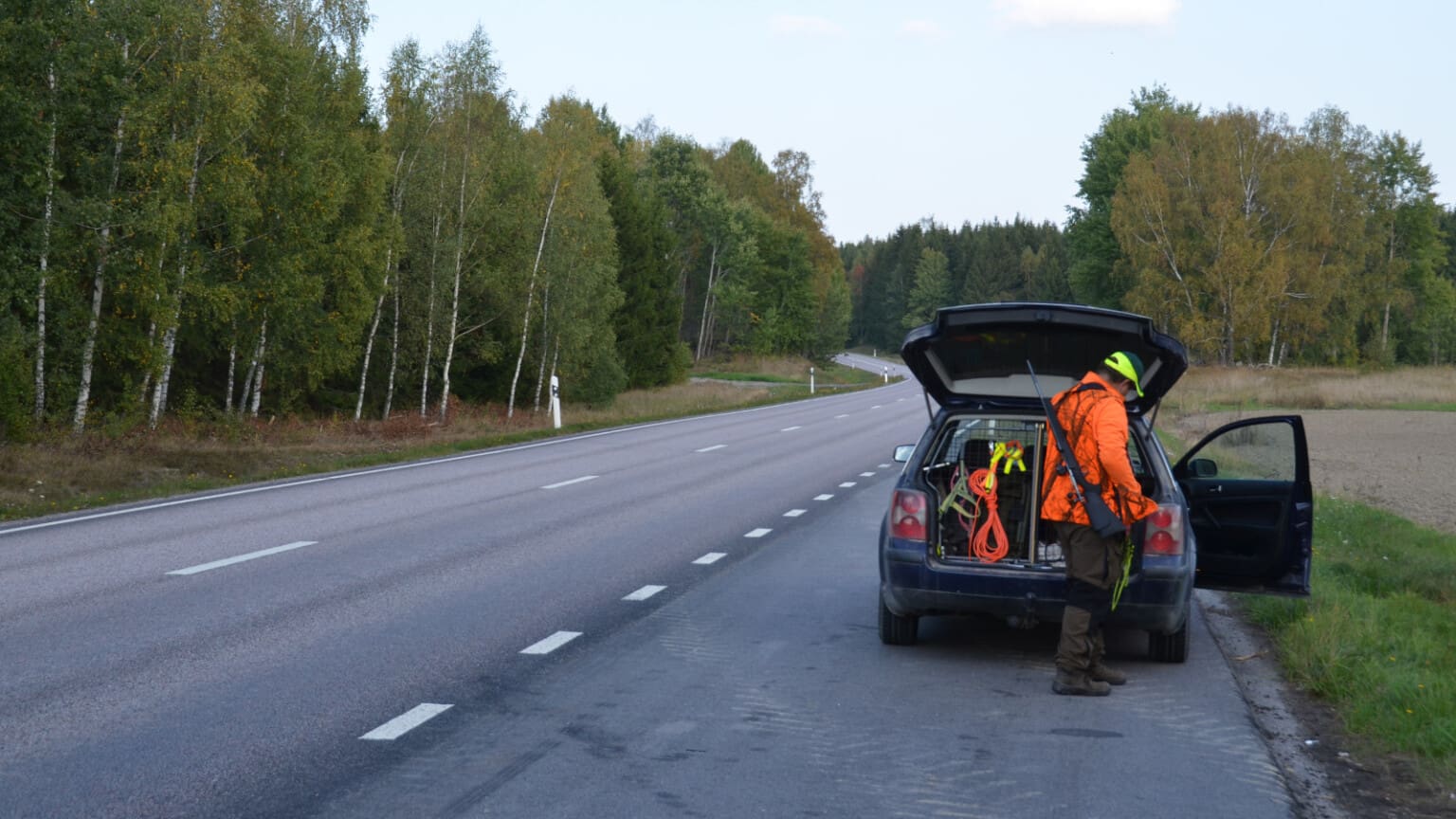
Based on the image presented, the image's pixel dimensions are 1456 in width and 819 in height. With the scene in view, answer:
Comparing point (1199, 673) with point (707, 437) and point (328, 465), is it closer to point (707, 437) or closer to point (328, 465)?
point (328, 465)

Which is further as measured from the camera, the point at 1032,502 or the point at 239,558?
the point at 239,558

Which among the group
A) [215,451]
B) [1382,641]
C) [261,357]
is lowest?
[215,451]

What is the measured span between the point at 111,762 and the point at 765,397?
49378 millimetres

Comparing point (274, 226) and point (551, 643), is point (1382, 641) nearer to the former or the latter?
point (551, 643)

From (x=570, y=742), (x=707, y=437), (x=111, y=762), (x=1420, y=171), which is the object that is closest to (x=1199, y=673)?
(x=570, y=742)

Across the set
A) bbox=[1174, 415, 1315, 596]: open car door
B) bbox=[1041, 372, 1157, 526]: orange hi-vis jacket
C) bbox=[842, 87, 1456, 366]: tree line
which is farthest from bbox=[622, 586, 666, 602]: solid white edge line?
bbox=[842, 87, 1456, 366]: tree line

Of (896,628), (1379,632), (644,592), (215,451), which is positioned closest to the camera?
(896,628)

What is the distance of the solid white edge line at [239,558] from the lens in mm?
10344

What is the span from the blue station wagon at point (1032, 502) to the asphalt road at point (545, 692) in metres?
0.40

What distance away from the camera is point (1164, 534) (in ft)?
23.5

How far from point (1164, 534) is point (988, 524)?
0.96 m

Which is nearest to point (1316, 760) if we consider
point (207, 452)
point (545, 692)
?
point (545, 692)

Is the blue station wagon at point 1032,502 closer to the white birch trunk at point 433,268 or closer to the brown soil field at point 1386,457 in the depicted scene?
the brown soil field at point 1386,457

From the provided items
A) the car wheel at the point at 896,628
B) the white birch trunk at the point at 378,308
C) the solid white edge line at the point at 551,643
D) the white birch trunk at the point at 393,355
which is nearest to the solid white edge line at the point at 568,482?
the solid white edge line at the point at 551,643
